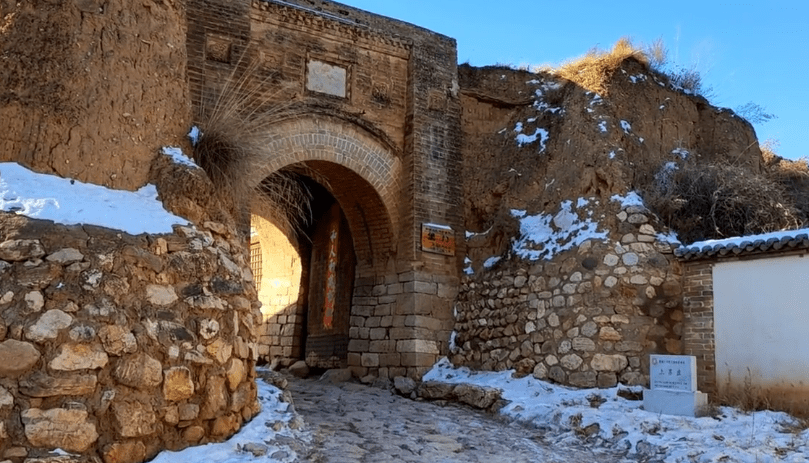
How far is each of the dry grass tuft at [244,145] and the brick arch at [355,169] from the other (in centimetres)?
29

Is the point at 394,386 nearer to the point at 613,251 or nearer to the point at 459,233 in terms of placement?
the point at 459,233

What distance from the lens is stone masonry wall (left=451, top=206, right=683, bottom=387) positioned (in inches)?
376

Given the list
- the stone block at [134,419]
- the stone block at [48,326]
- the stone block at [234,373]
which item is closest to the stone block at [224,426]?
the stone block at [234,373]

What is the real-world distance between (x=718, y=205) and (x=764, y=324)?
7.61 feet

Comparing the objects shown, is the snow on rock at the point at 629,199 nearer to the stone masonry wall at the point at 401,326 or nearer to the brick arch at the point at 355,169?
the stone masonry wall at the point at 401,326

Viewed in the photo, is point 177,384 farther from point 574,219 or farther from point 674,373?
point 574,219

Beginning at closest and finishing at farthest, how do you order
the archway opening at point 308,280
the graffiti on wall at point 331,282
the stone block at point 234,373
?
1. the stone block at point 234,373
2. the archway opening at point 308,280
3. the graffiti on wall at point 331,282

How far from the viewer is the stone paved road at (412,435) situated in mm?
6957

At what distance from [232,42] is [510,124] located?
441 centimetres

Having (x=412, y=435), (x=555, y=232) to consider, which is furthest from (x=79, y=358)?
(x=555, y=232)

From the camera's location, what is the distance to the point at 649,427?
780 centimetres

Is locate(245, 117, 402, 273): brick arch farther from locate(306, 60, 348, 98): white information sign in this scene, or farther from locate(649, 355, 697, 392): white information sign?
locate(649, 355, 697, 392): white information sign

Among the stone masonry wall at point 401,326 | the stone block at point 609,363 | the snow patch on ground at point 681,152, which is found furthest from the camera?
the snow patch on ground at point 681,152

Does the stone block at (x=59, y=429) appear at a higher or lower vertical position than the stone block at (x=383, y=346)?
lower
